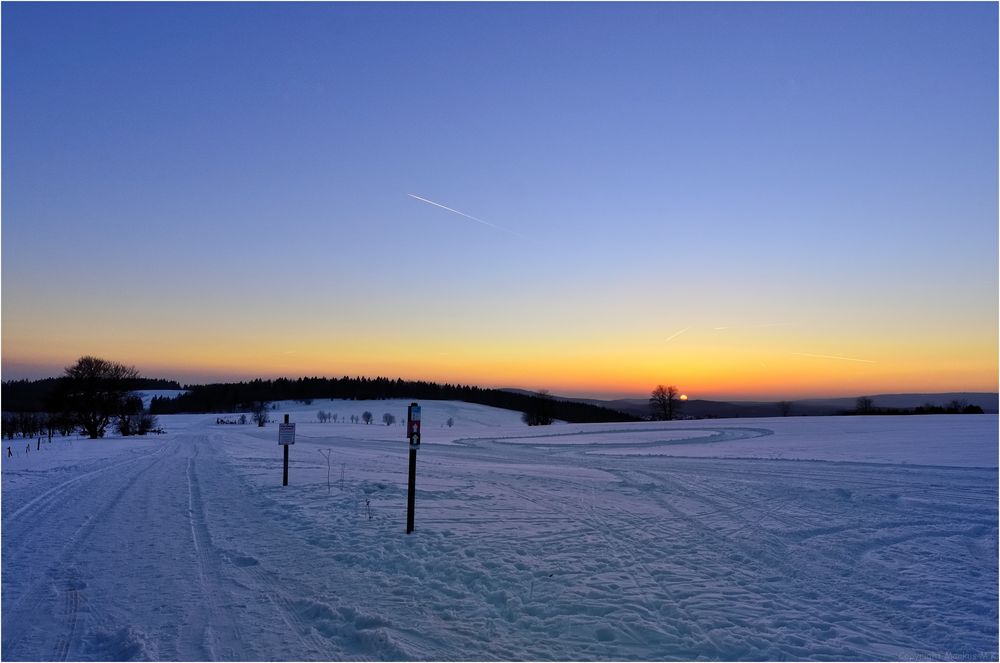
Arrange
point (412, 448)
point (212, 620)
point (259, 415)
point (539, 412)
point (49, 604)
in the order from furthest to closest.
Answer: point (539, 412), point (259, 415), point (412, 448), point (49, 604), point (212, 620)

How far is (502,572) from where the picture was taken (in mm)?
7383

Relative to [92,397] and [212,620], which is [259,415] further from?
[212,620]

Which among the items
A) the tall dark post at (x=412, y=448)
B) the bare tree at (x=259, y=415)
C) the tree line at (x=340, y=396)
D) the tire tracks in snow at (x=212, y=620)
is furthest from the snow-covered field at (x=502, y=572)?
the tree line at (x=340, y=396)

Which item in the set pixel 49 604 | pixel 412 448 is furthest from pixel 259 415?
pixel 49 604

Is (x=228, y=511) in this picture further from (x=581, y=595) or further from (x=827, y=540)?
(x=827, y=540)

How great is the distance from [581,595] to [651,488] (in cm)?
907

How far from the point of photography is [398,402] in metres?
173

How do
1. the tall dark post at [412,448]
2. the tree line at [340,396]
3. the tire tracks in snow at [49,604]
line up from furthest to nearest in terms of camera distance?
1. the tree line at [340,396]
2. the tall dark post at [412,448]
3. the tire tracks in snow at [49,604]

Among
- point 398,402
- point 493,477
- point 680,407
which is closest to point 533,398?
point 398,402

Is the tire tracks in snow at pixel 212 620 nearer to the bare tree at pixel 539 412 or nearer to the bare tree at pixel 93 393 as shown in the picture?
the bare tree at pixel 93 393

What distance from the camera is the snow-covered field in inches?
208

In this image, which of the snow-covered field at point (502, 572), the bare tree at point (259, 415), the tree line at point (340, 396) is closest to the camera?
the snow-covered field at point (502, 572)

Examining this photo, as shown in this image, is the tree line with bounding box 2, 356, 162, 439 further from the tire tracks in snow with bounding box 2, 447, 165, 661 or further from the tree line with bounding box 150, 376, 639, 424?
the tree line with bounding box 150, 376, 639, 424

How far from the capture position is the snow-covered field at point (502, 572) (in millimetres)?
5281
